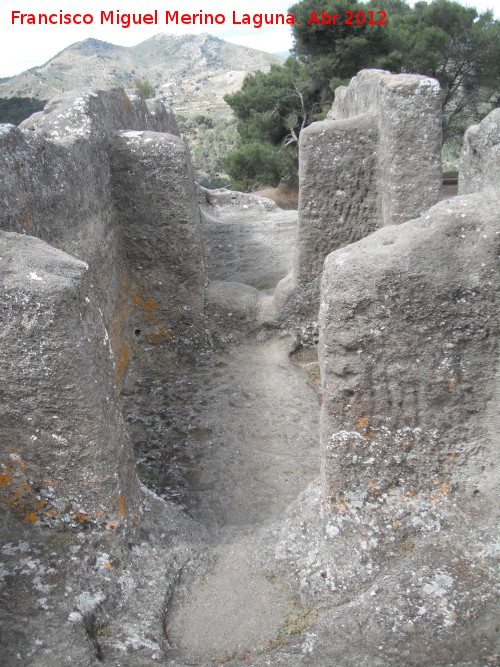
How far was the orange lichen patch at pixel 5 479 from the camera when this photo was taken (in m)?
2.98

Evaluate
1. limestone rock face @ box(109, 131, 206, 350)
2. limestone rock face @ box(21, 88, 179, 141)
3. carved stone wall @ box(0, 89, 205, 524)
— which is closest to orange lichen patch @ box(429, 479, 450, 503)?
carved stone wall @ box(0, 89, 205, 524)

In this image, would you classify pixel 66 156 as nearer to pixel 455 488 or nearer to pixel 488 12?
pixel 455 488

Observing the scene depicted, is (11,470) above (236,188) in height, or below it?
below

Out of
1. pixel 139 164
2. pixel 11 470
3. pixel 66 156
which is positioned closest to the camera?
pixel 11 470

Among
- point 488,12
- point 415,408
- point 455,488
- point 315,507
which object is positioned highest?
point 488,12

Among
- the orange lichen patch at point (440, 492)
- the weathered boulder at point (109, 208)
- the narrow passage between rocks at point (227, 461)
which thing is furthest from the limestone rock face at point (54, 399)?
the orange lichen patch at point (440, 492)

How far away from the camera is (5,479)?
9.80 feet

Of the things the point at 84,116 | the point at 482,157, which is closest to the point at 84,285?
the point at 482,157

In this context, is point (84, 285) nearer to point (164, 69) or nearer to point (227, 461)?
point (227, 461)

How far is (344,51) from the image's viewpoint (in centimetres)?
1577

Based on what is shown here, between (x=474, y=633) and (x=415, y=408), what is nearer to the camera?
(x=474, y=633)

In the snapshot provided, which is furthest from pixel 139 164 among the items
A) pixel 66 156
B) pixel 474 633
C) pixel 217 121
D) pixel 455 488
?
pixel 217 121

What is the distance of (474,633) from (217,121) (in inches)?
1525

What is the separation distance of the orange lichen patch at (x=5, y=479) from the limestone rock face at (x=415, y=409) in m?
1.56
